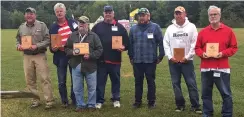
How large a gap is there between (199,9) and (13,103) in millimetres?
80223

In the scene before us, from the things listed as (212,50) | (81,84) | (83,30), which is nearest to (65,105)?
(81,84)

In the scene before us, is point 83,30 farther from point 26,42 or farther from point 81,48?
point 26,42

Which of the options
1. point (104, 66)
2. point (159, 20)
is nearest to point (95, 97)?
point (104, 66)

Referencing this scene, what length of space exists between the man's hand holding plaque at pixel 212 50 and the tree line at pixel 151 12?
207 ft

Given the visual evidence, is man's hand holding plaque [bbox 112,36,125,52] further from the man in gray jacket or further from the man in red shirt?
the man in red shirt

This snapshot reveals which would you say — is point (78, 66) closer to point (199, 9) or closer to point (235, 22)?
point (235, 22)

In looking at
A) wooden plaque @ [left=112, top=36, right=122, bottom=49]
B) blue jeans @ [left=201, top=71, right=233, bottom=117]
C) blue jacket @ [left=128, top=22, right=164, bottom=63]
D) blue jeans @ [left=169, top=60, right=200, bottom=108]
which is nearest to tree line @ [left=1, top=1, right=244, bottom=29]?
wooden plaque @ [left=112, top=36, right=122, bottom=49]

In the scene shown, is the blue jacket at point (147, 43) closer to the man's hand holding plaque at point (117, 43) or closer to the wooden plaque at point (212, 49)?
the man's hand holding plaque at point (117, 43)

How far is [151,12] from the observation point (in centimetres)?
9625

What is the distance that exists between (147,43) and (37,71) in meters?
2.42

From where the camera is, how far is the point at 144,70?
322 inches

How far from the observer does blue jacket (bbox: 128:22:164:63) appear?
799 centimetres

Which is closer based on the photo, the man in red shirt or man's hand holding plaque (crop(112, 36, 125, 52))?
the man in red shirt

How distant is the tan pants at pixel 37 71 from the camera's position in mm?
8188
